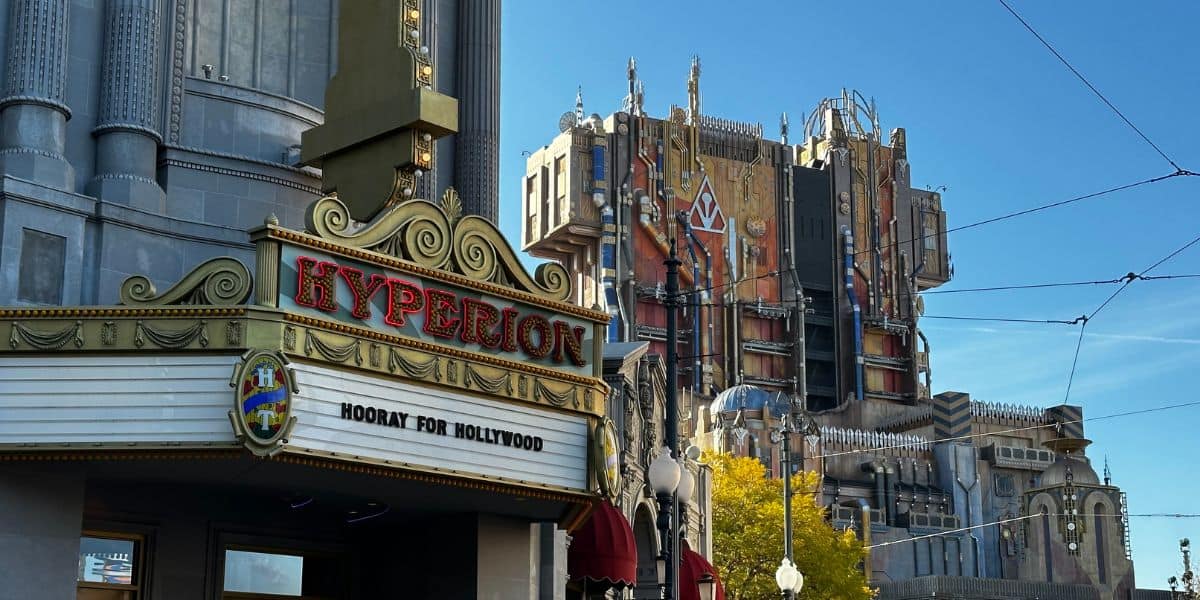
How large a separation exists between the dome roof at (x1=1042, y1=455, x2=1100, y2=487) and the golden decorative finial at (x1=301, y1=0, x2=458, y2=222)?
9321cm

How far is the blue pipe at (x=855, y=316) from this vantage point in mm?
126625

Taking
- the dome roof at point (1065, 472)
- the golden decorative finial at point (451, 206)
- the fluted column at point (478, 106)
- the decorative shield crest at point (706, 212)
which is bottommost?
the golden decorative finial at point (451, 206)

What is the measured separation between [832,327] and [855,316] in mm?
2800

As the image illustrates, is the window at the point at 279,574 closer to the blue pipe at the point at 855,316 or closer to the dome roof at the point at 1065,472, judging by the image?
the dome roof at the point at 1065,472

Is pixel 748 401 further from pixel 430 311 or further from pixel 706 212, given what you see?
pixel 430 311

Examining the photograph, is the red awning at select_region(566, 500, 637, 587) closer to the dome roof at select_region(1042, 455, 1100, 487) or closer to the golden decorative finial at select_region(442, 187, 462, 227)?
the golden decorative finial at select_region(442, 187, 462, 227)

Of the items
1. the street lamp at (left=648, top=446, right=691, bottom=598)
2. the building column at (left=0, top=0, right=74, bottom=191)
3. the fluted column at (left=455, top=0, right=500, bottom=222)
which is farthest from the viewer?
the fluted column at (left=455, top=0, right=500, bottom=222)

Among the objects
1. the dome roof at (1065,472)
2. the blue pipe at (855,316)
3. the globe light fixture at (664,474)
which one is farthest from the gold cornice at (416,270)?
the blue pipe at (855,316)

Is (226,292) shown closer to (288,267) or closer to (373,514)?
(288,267)

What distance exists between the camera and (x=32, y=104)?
20.9m

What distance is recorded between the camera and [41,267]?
789 inches

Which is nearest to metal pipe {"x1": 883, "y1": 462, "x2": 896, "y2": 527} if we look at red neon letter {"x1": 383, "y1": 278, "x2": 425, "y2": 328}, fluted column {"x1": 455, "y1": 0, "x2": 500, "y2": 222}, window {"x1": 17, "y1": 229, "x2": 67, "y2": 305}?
fluted column {"x1": 455, "y1": 0, "x2": 500, "y2": 222}

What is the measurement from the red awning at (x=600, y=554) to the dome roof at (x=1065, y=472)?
8625 cm

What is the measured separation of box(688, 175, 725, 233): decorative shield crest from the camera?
406 ft
